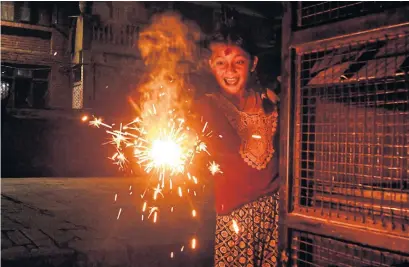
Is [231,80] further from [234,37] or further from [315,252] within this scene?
[315,252]

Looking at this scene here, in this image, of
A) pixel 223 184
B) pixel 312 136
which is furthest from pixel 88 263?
pixel 312 136

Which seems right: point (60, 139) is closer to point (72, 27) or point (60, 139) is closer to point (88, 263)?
point (72, 27)

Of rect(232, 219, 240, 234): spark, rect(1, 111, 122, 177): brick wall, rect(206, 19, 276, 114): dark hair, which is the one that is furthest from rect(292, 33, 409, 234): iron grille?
rect(1, 111, 122, 177): brick wall

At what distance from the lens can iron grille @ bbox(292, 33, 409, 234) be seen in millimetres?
2061

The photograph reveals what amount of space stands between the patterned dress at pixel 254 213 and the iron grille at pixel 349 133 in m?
1.16

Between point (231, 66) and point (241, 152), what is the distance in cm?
79

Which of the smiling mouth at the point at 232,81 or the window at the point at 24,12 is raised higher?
the window at the point at 24,12

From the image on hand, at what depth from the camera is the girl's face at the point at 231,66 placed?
3.73m

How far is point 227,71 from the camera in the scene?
3.77 m

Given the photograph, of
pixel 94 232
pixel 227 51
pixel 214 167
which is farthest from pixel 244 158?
pixel 94 232

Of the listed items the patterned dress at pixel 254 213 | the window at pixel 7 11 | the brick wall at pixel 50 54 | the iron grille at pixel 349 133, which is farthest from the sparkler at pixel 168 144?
the window at pixel 7 11

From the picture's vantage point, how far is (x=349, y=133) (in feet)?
7.43

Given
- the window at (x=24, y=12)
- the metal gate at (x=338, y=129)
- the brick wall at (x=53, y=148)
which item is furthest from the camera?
the window at (x=24, y=12)

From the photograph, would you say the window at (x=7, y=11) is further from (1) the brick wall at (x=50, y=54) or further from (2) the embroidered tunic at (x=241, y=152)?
(2) the embroidered tunic at (x=241, y=152)
